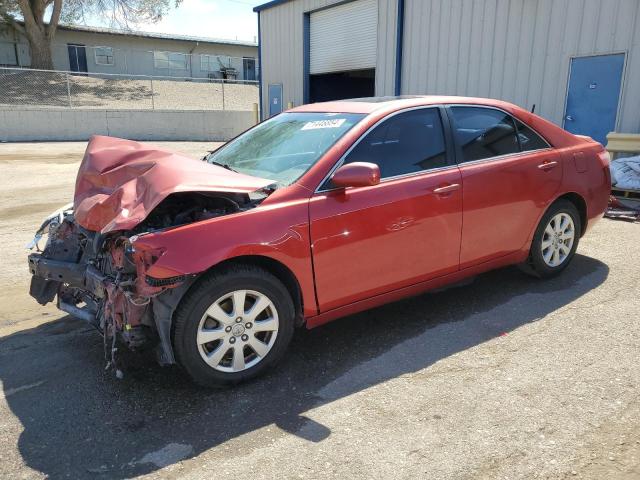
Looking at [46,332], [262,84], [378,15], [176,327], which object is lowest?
[46,332]

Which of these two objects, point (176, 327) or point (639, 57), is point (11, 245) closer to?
point (176, 327)

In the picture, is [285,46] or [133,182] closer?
[133,182]

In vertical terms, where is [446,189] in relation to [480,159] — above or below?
below

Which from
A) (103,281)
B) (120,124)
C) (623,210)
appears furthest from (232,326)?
(120,124)

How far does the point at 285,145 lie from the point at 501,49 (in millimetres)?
8984

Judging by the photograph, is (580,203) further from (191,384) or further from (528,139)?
(191,384)

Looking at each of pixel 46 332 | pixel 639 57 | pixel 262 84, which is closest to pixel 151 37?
pixel 262 84

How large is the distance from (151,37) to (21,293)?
123ft

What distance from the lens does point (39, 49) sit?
99.8ft

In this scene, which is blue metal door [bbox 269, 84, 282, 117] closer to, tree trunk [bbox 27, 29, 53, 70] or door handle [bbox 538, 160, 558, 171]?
door handle [bbox 538, 160, 558, 171]

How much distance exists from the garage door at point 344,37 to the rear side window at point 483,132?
36.4 feet

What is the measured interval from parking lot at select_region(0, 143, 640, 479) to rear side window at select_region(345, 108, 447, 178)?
3.96 feet

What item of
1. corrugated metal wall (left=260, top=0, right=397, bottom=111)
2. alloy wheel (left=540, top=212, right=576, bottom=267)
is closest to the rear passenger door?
alloy wheel (left=540, top=212, right=576, bottom=267)

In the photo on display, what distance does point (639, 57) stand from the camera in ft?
29.5
